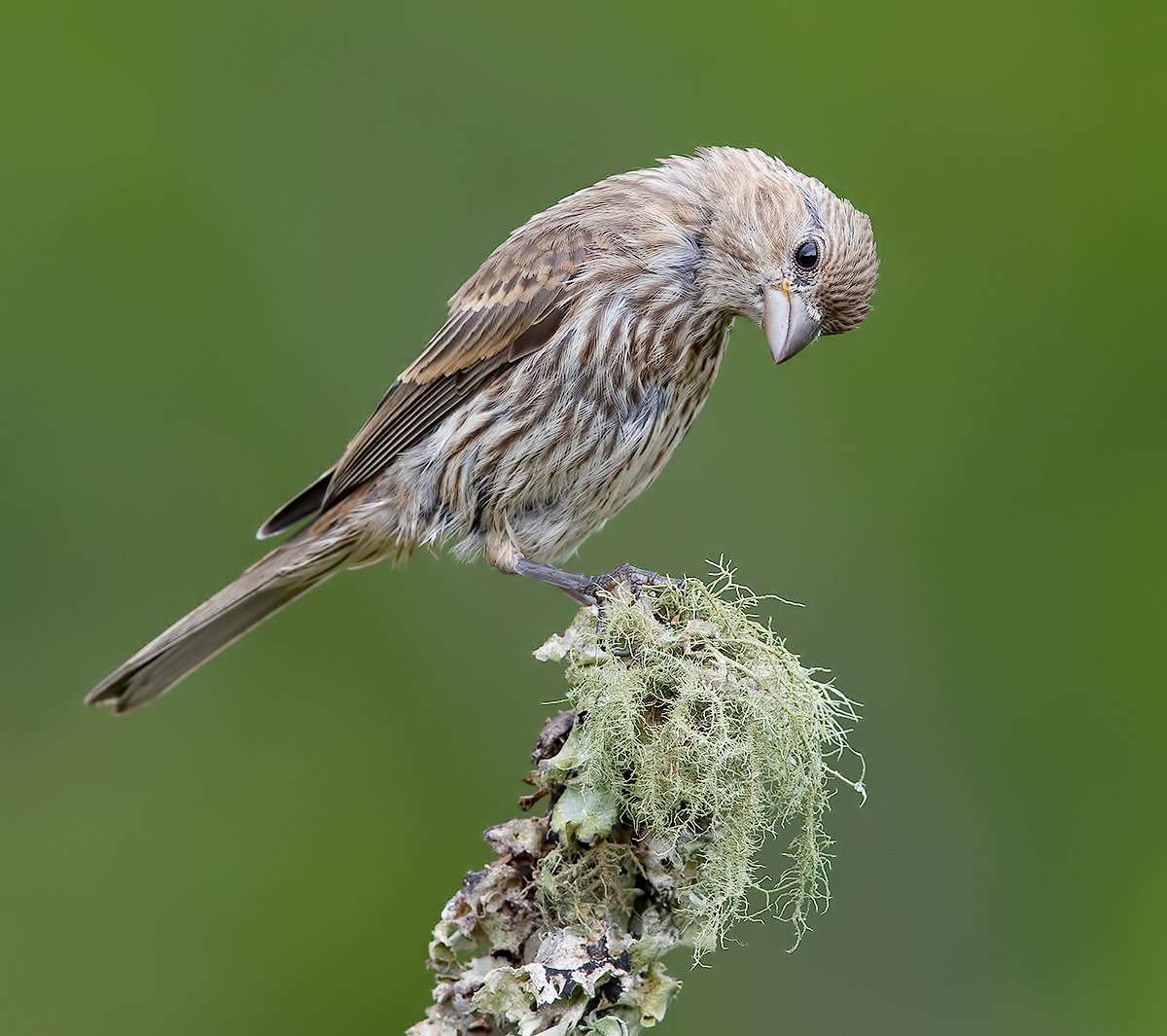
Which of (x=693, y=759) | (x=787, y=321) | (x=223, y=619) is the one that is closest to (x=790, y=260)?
(x=787, y=321)

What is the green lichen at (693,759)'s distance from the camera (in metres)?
2.98

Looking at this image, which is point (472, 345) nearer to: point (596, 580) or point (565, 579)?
point (565, 579)

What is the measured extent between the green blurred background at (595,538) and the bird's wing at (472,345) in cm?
133

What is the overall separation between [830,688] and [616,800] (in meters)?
0.51

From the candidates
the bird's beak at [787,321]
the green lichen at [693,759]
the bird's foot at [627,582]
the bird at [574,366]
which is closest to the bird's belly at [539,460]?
the bird at [574,366]

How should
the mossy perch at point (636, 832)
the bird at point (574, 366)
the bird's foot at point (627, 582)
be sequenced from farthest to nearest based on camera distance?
1. the bird at point (574, 366)
2. the bird's foot at point (627, 582)
3. the mossy perch at point (636, 832)

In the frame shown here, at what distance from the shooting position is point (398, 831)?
19.8 feet

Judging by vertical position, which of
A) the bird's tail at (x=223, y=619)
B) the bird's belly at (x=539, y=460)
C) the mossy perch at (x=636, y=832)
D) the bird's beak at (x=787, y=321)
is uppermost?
the bird's beak at (x=787, y=321)

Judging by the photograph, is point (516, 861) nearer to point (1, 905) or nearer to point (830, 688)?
point (830, 688)

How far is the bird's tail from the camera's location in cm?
461

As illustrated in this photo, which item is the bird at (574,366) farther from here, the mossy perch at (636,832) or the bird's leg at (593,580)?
the mossy perch at (636,832)

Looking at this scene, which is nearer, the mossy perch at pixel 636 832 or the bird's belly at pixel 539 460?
the mossy perch at pixel 636 832

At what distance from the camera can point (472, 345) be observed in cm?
468

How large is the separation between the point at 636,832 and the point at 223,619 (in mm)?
2119
